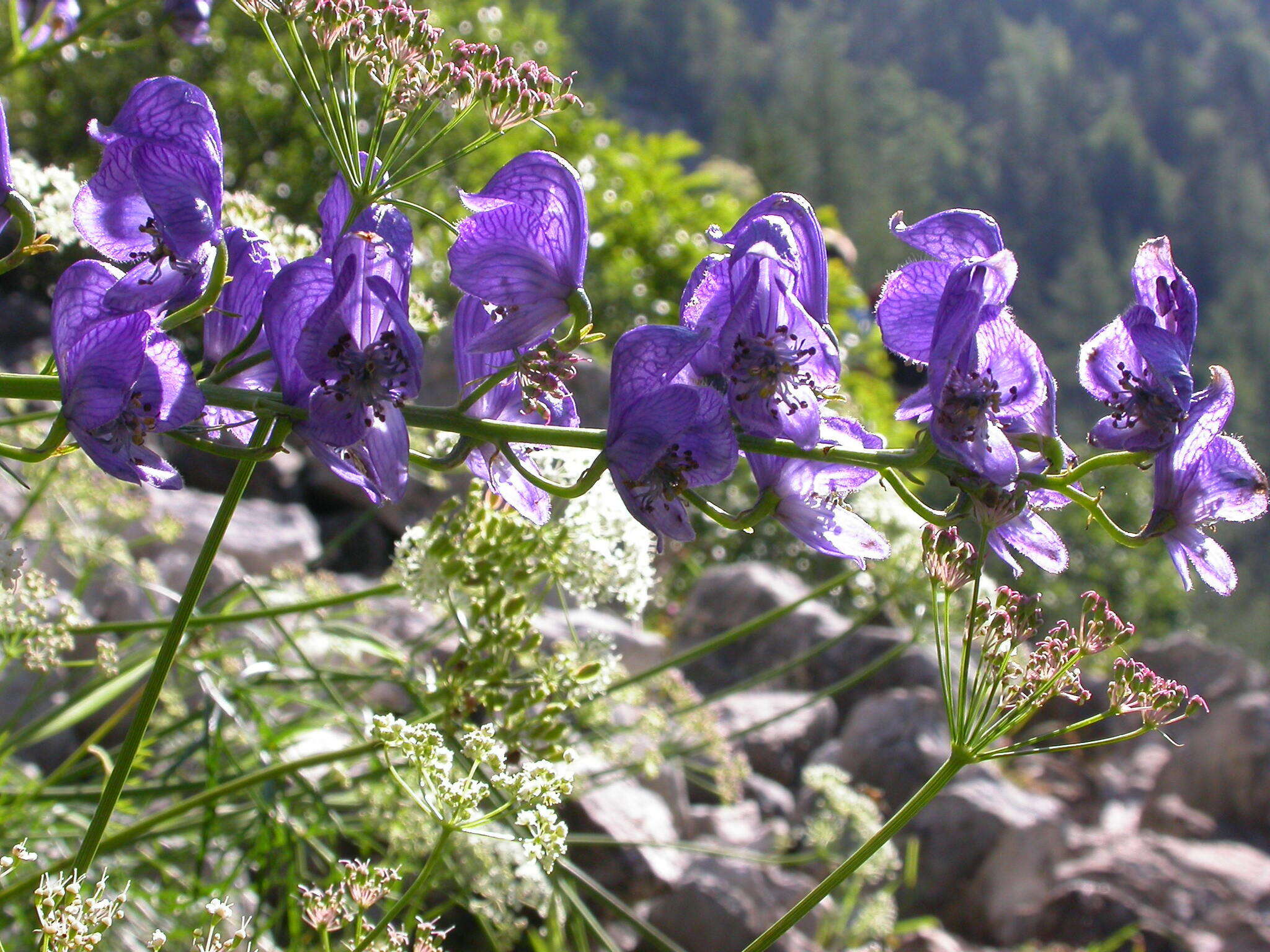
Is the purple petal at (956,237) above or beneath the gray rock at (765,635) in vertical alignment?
beneath

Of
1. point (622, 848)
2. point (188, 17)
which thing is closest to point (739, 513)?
point (188, 17)

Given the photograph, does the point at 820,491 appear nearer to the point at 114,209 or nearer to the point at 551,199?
the point at 551,199

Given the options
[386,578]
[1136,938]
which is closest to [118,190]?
[386,578]

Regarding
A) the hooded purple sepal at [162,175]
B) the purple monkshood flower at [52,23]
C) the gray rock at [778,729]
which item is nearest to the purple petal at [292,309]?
the hooded purple sepal at [162,175]

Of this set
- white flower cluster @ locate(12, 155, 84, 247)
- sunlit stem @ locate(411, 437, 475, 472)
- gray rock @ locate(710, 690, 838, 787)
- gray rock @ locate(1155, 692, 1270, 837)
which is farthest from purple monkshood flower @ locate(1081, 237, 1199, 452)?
gray rock @ locate(1155, 692, 1270, 837)

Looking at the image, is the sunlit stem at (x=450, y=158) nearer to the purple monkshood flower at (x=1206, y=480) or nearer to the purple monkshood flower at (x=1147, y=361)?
the purple monkshood flower at (x=1147, y=361)

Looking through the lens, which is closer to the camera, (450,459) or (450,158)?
(450,459)
